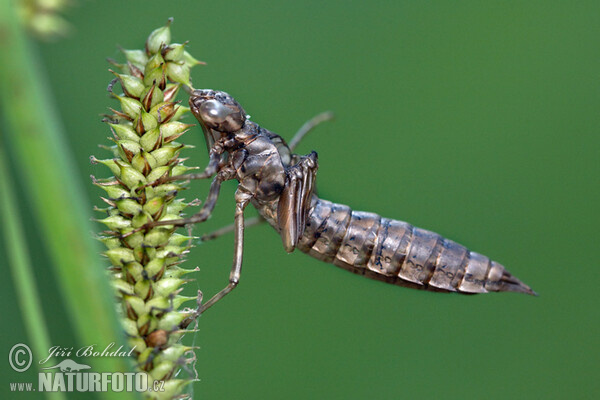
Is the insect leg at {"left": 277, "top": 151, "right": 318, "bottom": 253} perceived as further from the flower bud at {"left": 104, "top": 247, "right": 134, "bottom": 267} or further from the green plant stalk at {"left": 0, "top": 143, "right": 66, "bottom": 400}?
the green plant stalk at {"left": 0, "top": 143, "right": 66, "bottom": 400}

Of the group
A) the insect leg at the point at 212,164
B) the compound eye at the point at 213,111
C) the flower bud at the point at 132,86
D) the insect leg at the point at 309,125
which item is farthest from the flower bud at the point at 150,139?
the insect leg at the point at 309,125

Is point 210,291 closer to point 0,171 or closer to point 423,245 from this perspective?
point 423,245

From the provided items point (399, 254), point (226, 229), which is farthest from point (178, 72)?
point (399, 254)

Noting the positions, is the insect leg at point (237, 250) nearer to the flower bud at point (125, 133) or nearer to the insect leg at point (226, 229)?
the insect leg at point (226, 229)

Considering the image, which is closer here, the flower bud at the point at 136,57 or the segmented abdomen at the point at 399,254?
the flower bud at the point at 136,57

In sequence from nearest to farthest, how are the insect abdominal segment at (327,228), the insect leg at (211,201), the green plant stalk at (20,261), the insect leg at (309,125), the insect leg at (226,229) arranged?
A: the green plant stalk at (20,261) → the insect leg at (211,201) → the insect abdominal segment at (327,228) → the insect leg at (226,229) → the insect leg at (309,125)

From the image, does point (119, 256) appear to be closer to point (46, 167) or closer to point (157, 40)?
point (157, 40)

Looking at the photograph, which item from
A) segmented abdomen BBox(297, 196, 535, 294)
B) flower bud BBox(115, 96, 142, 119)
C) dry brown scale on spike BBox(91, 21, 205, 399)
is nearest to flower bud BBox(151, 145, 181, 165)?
dry brown scale on spike BBox(91, 21, 205, 399)
